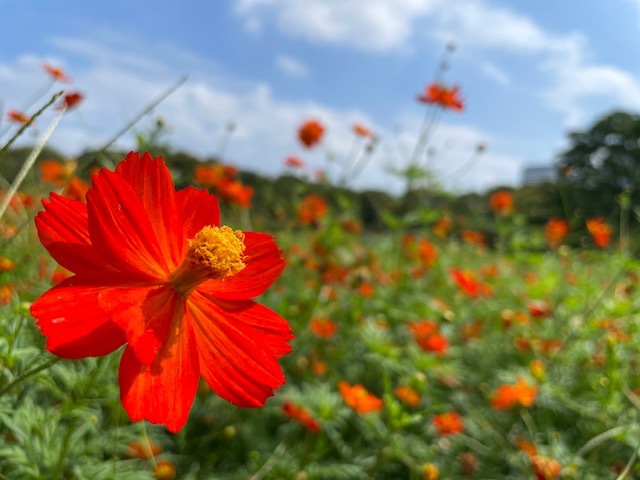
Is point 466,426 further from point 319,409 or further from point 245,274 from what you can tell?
point 245,274

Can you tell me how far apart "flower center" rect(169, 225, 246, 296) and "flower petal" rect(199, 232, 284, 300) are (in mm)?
29

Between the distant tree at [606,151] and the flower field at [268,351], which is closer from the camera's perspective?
the flower field at [268,351]

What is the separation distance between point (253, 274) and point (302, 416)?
911 millimetres

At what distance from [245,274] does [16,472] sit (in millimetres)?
453

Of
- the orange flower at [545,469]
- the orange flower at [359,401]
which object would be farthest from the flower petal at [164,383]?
the orange flower at [545,469]

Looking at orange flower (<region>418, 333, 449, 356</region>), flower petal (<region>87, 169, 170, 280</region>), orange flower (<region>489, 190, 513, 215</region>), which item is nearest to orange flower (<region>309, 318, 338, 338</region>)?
orange flower (<region>418, 333, 449, 356</region>)

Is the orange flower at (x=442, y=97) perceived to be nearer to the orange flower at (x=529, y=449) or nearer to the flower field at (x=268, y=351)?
the flower field at (x=268, y=351)

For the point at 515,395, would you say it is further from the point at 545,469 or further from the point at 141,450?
the point at 141,450

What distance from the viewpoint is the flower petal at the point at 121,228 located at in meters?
0.51

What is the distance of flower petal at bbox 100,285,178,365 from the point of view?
0.47 metres

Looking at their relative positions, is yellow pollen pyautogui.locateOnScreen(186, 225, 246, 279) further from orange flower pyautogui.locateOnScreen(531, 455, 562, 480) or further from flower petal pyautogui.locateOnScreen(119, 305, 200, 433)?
orange flower pyautogui.locateOnScreen(531, 455, 562, 480)

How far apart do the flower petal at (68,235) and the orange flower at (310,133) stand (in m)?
2.34

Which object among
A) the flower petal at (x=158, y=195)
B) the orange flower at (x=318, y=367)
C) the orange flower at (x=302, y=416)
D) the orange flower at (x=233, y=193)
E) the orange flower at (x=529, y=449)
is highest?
the orange flower at (x=233, y=193)

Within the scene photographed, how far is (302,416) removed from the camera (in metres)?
1.46
